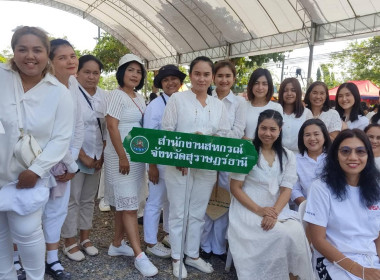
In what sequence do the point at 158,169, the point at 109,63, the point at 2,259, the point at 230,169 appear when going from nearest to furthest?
the point at 2,259 < the point at 230,169 < the point at 158,169 < the point at 109,63

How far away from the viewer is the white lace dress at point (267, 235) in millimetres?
2547

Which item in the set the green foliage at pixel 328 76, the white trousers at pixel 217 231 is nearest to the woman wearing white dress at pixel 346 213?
the white trousers at pixel 217 231

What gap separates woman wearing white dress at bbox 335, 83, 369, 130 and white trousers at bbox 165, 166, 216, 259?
205 cm

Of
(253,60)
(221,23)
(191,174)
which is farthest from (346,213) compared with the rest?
(253,60)

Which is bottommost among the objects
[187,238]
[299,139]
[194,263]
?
[194,263]

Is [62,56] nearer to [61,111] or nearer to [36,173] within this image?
[61,111]

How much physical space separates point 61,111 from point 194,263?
5.82ft

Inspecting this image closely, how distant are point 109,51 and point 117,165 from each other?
1993 centimetres

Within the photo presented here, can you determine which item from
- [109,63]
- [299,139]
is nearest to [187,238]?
[299,139]

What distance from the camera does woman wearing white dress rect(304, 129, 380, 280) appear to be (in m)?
2.03

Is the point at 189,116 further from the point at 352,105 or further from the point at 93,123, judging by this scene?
the point at 352,105

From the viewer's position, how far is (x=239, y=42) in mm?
13367

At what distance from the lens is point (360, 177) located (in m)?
2.16

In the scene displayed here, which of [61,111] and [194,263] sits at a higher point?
[61,111]
